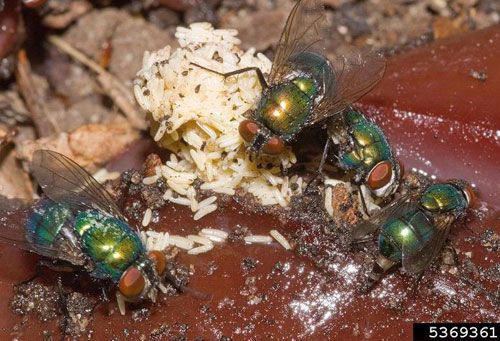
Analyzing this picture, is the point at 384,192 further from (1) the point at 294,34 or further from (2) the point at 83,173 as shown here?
(2) the point at 83,173

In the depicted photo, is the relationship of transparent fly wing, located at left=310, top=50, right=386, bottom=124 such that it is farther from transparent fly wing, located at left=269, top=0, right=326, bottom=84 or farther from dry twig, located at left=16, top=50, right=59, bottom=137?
dry twig, located at left=16, top=50, right=59, bottom=137

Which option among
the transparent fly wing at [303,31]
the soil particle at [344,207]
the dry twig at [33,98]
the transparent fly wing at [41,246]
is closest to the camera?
the transparent fly wing at [41,246]

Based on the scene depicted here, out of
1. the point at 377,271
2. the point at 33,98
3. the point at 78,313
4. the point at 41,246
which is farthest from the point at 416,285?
the point at 33,98

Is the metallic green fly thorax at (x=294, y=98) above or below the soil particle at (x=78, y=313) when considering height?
above

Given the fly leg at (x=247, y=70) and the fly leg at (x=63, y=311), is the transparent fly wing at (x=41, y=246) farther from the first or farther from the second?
the fly leg at (x=247, y=70)

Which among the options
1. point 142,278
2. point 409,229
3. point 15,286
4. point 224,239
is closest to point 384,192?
point 409,229

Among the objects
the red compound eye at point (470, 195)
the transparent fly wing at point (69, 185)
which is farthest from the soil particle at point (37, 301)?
the red compound eye at point (470, 195)

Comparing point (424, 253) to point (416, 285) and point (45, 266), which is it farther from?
point (45, 266)

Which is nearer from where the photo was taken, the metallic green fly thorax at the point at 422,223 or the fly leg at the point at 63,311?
the metallic green fly thorax at the point at 422,223
